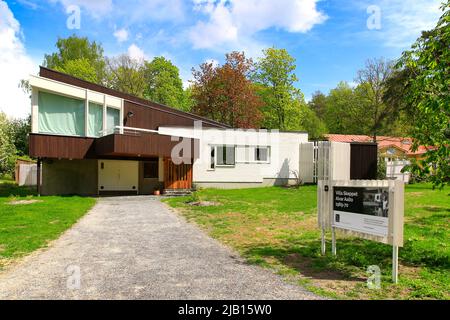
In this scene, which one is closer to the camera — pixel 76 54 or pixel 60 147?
pixel 60 147

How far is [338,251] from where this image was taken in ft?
22.9

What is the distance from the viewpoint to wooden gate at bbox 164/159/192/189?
20.8 meters

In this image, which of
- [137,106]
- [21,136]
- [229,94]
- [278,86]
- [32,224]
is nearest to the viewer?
[32,224]

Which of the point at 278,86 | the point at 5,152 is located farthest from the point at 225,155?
the point at 278,86

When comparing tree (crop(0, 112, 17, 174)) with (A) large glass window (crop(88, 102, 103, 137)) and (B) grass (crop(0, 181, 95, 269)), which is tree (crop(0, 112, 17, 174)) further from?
(B) grass (crop(0, 181, 95, 269))

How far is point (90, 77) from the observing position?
143 feet

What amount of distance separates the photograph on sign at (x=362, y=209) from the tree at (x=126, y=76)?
43987mm

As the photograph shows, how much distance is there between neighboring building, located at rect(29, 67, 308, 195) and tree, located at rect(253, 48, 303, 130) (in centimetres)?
2052

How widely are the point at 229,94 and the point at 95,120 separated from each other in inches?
865

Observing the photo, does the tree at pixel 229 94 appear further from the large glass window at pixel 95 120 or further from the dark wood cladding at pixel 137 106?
the large glass window at pixel 95 120

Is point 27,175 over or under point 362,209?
under

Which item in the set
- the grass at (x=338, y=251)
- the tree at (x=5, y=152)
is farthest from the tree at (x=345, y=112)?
the tree at (x=5, y=152)

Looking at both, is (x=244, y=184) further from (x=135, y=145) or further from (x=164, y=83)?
(x=164, y=83)

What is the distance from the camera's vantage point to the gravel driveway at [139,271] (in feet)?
15.3
